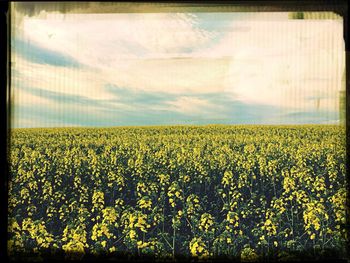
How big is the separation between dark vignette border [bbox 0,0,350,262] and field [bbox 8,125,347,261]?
0.33 feet

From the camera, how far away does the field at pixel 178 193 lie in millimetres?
3934

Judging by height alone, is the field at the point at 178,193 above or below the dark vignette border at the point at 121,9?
below

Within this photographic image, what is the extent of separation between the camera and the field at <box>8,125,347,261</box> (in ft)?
12.9

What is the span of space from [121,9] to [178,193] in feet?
6.08

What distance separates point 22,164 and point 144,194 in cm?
152

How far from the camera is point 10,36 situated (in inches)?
140

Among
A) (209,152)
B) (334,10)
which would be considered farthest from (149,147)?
(334,10)

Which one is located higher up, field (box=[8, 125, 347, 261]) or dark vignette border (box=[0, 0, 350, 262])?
dark vignette border (box=[0, 0, 350, 262])

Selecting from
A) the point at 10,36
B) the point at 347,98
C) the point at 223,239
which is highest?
the point at 10,36

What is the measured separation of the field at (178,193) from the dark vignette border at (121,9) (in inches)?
3.9

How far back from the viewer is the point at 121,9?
3.62 metres

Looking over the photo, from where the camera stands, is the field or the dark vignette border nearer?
the dark vignette border

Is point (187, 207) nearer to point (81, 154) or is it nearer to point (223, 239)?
point (223, 239)

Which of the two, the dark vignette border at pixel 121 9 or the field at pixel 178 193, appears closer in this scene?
Result: the dark vignette border at pixel 121 9
